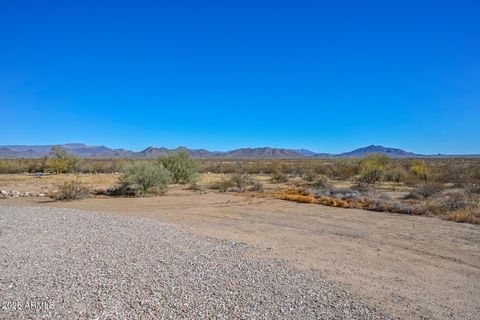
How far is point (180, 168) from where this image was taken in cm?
3397

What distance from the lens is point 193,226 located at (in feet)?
48.3

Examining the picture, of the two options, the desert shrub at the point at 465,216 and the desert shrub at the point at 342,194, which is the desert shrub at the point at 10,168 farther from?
the desert shrub at the point at 465,216

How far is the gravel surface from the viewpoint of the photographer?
21.1 ft

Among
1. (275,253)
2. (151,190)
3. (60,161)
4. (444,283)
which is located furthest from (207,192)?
(60,161)

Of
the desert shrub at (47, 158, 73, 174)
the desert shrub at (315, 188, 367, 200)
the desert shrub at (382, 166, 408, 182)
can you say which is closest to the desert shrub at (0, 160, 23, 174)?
the desert shrub at (47, 158, 73, 174)

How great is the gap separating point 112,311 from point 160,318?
2.57 feet

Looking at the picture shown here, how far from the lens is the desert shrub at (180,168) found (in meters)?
34.1

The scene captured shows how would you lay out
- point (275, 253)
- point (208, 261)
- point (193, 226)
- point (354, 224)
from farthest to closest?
point (354, 224)
point (193, 226)
point (275, 253)
point (208, 261)

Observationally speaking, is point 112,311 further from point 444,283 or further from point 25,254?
point 444,283

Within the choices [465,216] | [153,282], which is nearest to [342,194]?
[465,216]

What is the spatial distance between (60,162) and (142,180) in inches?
1069

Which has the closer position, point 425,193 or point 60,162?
point 425,193

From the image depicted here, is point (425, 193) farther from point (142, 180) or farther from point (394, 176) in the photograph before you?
point (142, 180)

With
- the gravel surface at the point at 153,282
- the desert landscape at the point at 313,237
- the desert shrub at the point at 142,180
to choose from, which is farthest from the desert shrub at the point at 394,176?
the gravel surface at the point at 153,282
